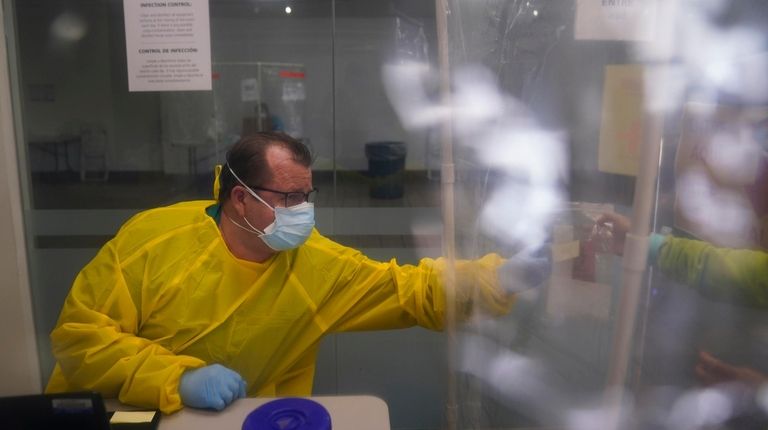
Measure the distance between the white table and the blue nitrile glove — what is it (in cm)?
38

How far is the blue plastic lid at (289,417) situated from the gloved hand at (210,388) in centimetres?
15

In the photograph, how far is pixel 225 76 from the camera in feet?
6.57

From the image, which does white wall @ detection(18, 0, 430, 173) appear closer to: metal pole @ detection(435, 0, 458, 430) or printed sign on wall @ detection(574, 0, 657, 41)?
metal pole @ detection(435, 0, 458, 430)

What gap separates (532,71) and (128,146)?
62.9 inches

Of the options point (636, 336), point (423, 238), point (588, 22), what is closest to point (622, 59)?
point (588, 22)

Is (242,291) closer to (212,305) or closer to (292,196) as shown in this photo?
(212,305)

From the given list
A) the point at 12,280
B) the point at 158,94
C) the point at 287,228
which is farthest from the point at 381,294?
the point at 12,280

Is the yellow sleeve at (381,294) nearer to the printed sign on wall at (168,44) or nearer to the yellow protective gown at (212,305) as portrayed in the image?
the yellow protective gown at (212,305)

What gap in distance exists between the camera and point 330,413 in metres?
1.05

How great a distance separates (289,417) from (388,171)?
137cm

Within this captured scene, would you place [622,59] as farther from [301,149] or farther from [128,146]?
[128,146]

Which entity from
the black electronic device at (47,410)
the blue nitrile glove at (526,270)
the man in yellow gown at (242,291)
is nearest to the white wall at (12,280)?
the man in yellow gown at (242,291)

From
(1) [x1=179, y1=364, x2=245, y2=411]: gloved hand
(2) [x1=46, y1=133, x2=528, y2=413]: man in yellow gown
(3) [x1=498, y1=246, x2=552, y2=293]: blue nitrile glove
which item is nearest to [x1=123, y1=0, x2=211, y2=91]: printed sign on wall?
(2) [x1=46, y1=133, x2=528, y2=413]: man in yellow gown

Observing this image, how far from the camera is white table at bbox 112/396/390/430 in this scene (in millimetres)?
1027
